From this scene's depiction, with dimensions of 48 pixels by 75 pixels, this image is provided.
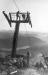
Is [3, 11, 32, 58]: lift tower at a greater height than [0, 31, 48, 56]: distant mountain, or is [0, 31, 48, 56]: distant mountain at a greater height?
[3, 11, 32, 58]: lift tower

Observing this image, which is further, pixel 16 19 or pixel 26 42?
pixel 26 42

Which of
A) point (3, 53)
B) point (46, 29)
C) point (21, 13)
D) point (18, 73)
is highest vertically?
point (21, 13)

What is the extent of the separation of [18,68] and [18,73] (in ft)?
0.35

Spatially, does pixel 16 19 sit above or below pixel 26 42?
above

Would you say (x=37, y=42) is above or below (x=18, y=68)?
above

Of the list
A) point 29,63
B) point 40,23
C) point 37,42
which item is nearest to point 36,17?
point 40,23

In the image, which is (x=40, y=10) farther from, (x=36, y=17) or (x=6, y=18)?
(x=6, y=18)

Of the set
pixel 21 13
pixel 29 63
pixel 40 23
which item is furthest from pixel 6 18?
pixel 29 63

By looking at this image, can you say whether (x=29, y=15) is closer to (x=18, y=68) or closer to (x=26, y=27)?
(x=26, y=27)

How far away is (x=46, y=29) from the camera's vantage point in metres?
5.41

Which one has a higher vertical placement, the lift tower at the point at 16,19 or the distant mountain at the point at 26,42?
the lift tower at the point at 16,19

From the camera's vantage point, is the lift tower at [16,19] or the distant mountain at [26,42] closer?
the lift tower at [16,19]

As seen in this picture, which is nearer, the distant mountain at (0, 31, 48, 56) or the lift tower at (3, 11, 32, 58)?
the lift tower at (3, 11, 32, 58)

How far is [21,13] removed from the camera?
5.25m
